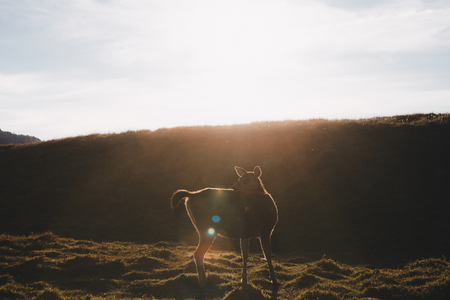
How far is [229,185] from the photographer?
23.3 meters

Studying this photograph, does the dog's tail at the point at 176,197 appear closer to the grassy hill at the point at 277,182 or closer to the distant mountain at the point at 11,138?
the grassy hill at the point at 277,182

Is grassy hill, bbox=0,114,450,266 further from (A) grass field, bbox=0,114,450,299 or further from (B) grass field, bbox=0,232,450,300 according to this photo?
(B) grass field, bbox=0,232,450,300

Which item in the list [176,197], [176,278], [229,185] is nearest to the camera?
[176,197]

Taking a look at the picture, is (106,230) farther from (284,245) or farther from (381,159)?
(381,159)

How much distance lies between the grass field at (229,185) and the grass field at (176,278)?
0.19 feet

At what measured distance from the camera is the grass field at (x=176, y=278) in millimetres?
7922

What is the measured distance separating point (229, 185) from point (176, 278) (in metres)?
14.1

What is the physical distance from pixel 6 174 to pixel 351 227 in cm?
3206

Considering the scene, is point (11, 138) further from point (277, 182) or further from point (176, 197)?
point (176, 197)

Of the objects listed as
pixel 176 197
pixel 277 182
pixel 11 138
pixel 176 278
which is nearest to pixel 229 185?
pixel 277 182

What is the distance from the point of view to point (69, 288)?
29.1 feet

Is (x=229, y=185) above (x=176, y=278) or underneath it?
above

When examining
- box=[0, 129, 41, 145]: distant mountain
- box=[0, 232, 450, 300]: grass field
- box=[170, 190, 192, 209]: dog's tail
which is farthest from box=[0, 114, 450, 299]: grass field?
box=[0, 129, 41, 145]: distant mountain

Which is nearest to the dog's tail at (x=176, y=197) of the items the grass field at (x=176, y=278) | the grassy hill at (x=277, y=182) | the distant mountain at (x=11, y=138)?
the grass field at (x=176, y=278)
